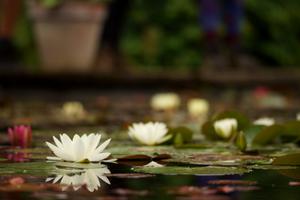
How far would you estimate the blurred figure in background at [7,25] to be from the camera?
8625 millimetres

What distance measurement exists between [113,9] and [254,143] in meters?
5.49

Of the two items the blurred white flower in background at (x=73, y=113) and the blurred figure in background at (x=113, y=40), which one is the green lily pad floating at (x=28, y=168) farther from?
the blurred figure in background at (x=113, y=40)

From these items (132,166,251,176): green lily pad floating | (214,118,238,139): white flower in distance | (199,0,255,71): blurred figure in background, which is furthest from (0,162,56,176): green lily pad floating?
(199,0,255,71): blurred figure in background

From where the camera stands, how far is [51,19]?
813 cm

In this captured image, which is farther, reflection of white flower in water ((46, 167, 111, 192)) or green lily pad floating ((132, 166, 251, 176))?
green lily pad floating ((132, 166, 251, 176))

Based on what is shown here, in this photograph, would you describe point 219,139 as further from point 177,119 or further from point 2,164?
point 177,119

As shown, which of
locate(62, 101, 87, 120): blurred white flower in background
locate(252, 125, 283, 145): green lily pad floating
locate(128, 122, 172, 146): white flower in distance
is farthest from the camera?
locate(62, 101, 87, 120): blurred white flower in background

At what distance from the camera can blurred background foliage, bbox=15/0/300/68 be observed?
11.7 metres

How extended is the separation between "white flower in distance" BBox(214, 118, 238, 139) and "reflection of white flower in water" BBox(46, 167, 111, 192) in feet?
3.38

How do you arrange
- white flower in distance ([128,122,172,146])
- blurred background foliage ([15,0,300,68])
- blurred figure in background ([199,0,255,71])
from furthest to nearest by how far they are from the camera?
blurred background foliage ([15,0,300,68]) → blurred figure in background ([199,0,255,71]) → white flower in distance ([128,122,172,146])

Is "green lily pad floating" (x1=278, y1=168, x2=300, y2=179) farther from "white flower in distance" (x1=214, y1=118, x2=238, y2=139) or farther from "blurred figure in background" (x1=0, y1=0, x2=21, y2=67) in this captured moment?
"blurred figure in background" (x1=0, y1=0, x2=21, y2=67)

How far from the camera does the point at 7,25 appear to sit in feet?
28.3

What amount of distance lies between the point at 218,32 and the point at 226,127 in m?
5.13

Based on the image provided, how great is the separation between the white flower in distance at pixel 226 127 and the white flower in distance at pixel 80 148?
0.96 metres
